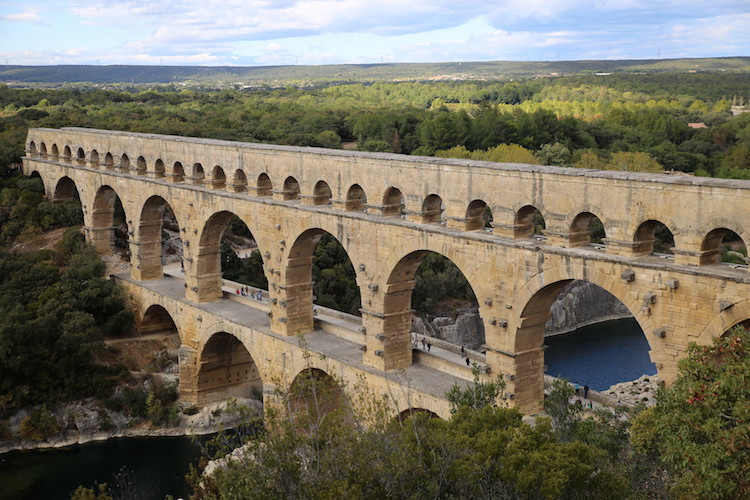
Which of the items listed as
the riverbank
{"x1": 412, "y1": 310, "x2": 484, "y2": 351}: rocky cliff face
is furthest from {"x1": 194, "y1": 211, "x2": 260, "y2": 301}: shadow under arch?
{"x1": 412, "y1": 310, "x2": 484, "y2": 351}: rocky cliff face

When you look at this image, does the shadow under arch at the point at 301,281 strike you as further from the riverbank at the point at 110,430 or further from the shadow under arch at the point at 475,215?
the shadow under arch at the point at 475,215

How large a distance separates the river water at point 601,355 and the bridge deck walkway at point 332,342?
13.7 m

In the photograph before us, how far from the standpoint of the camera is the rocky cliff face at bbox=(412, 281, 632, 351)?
41.9m

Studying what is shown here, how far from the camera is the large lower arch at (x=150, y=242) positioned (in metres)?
34.1

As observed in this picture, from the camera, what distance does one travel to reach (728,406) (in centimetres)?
1138

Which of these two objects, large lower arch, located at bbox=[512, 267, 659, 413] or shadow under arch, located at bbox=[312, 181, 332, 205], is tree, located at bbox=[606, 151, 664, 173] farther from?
large lower arch, located at bbox=[512, 267, 659, 413]

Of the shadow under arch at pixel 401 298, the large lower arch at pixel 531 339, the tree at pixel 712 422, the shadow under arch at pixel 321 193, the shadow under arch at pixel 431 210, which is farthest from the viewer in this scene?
the shadow under arch at pixel 321 193

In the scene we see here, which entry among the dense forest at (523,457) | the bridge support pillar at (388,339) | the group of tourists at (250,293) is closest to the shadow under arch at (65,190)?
the group of tourists at (250,293)

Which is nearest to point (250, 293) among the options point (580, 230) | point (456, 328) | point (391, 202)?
point (391, 202)

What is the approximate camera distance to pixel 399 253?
21.6 m

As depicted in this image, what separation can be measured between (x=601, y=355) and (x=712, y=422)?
97.4 ft

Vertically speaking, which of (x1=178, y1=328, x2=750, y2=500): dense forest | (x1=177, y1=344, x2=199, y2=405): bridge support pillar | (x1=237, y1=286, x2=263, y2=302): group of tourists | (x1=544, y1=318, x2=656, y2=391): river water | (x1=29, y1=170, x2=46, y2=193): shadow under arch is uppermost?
(x1=29, y1=170, x2=46, y2=193): shadow under arch

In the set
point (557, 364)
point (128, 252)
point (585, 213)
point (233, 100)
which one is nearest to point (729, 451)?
point (585, 213)

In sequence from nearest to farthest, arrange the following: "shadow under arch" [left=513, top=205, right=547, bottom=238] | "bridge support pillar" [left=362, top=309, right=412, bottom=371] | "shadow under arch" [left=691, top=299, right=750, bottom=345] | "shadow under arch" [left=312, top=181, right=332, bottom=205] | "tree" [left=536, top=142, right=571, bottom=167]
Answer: "shadow under arch" [left=691, top=299, right=750, bottom=345] → "shadow under arch" [left=513, top=205, right=547, bottom=238] → "bridge support pillar" [left=362, top=309, right=412, bottom=371] → "shadow under arch" [left=312, top=181, right=332, bottom=205] → "tree" [left=536, top=142, right=571, bottom=167]
